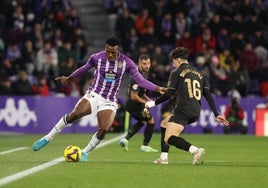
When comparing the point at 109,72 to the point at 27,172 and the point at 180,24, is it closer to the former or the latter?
the point at 27,172

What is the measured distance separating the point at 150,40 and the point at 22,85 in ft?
15.0

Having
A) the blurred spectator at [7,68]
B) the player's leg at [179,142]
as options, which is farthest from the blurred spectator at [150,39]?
the player's leg at [179,142]

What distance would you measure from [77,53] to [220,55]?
15.2 feet

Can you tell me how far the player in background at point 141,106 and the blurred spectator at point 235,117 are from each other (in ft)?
27.5

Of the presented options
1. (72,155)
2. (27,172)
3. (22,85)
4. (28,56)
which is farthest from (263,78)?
(27,172)

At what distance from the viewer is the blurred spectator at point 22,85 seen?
2591 cm

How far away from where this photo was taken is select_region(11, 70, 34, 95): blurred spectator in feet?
85.0

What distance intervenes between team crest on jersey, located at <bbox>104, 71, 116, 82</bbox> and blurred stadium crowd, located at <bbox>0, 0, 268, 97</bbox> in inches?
466

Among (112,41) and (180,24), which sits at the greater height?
(112,41)

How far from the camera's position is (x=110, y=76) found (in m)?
14.1

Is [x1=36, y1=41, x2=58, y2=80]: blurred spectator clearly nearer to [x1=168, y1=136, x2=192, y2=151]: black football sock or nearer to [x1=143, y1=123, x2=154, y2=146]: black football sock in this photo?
[x1=143, y1=123, x2=154, y2=146]: black football sock

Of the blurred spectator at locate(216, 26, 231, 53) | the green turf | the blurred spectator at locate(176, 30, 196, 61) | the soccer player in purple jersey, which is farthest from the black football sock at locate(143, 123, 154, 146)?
the blurred spectator at locate(216, 26, 231, 53)

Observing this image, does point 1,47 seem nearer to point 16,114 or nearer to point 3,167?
point 16,114

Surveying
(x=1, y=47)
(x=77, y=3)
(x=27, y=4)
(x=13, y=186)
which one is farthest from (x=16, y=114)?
(x=13, y=186)
